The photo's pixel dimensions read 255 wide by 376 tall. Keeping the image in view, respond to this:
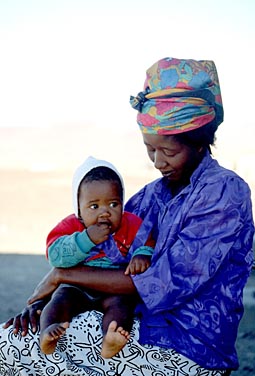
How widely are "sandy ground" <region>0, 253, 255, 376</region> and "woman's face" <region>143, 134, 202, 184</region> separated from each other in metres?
2.40

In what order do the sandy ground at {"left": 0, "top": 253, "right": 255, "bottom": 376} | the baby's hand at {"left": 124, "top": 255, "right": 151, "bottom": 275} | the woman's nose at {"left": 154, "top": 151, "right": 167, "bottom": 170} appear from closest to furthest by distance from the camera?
the baby's hand at {"left": 124, "top": 255, "right": 151, "bottom": 275} → the woman's nose at {"left": 154, "top": 151, "right": 167, "bottom": 170} → the sandy ground at {"left": 0, "top": 253, "right": 255, "bottom": 376}


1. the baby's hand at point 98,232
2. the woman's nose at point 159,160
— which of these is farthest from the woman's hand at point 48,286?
the woman's nose at point 159,160

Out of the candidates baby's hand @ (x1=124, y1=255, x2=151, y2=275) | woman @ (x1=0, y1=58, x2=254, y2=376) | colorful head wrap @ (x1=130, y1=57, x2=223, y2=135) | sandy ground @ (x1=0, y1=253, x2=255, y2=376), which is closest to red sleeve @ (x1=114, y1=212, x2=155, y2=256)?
woman @ (x1=0, y1=58, x2=254, y2=376)

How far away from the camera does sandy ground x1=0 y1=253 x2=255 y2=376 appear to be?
218 inches

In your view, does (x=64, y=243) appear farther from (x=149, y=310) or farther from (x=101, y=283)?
(x=149, y=310)

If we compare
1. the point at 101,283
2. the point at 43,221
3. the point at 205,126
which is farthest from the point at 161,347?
the point at 43,221

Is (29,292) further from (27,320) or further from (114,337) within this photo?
(114,337)

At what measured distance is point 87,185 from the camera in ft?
10.8

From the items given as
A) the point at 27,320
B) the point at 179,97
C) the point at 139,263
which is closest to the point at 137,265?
the point at 139,263

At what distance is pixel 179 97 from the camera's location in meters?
3.22

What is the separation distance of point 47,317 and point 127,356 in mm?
385

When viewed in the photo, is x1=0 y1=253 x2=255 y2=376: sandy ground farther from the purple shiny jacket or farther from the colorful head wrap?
the colorful head wrap

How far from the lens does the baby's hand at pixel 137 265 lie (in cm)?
314


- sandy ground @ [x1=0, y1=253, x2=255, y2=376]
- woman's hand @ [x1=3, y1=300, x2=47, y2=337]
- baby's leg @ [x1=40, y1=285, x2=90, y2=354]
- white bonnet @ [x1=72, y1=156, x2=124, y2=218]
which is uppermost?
white bonnet @ [x1=72, y1=156, x2=124, y2=218]
